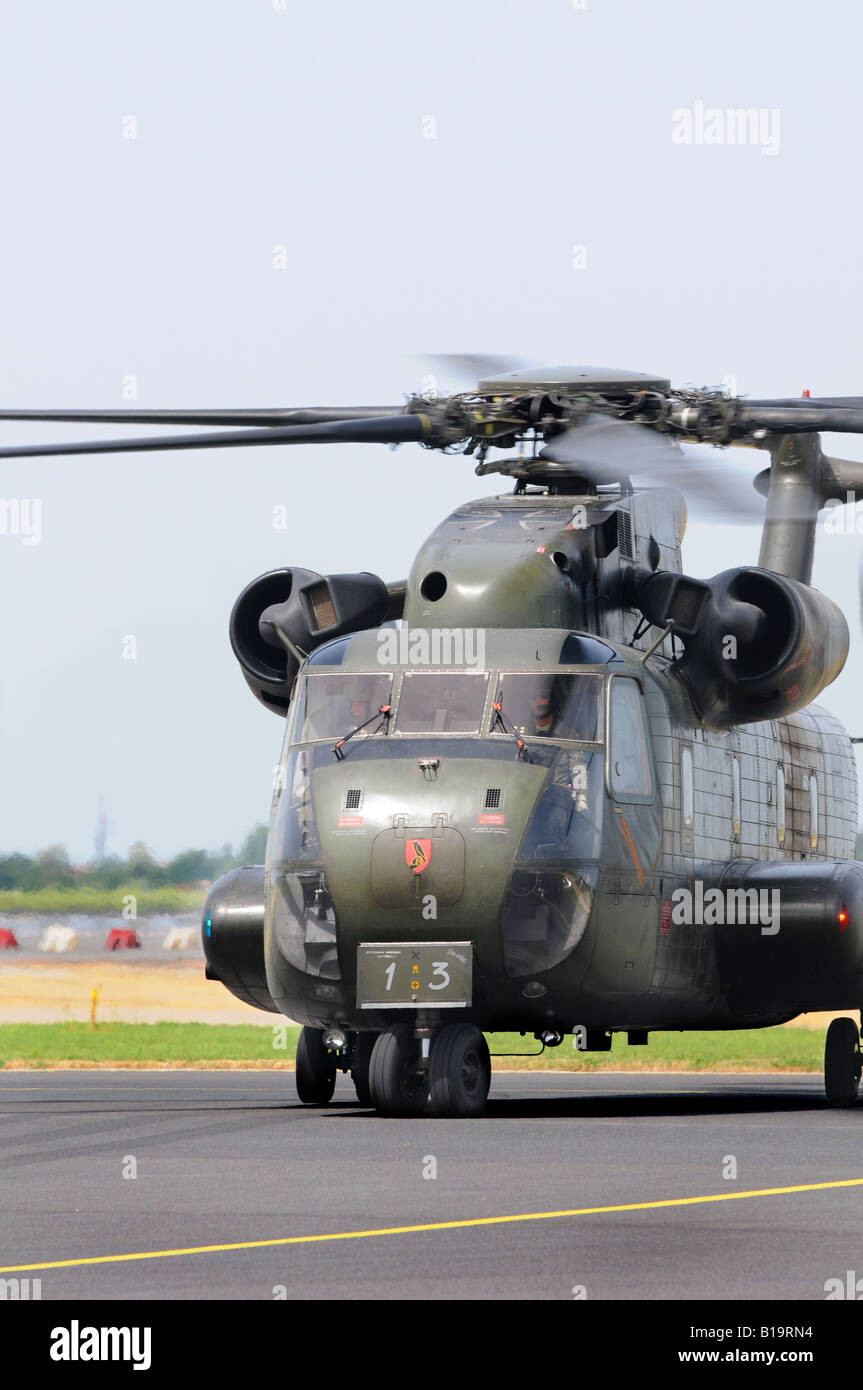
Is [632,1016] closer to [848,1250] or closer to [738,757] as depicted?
[738,757]

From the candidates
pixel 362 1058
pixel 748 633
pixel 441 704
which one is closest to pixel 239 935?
pixel 362 1058

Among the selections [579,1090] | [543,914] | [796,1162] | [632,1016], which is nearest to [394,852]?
[543,914]

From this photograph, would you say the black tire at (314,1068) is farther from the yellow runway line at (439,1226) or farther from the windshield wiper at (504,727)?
the yellow runway line at (439,1226)

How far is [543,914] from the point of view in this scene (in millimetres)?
19344

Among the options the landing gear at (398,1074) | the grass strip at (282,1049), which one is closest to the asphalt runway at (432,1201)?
the landing gear at (398,1074)

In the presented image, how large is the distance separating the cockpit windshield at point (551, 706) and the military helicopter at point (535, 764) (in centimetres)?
3

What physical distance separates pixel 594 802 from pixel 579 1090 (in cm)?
786

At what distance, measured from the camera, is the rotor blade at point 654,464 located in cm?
1834

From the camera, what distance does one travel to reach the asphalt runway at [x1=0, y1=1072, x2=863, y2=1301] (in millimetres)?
9828

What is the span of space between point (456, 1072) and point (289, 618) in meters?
5.49

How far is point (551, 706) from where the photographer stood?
65.5 feet

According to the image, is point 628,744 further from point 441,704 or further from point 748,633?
point 748,633
